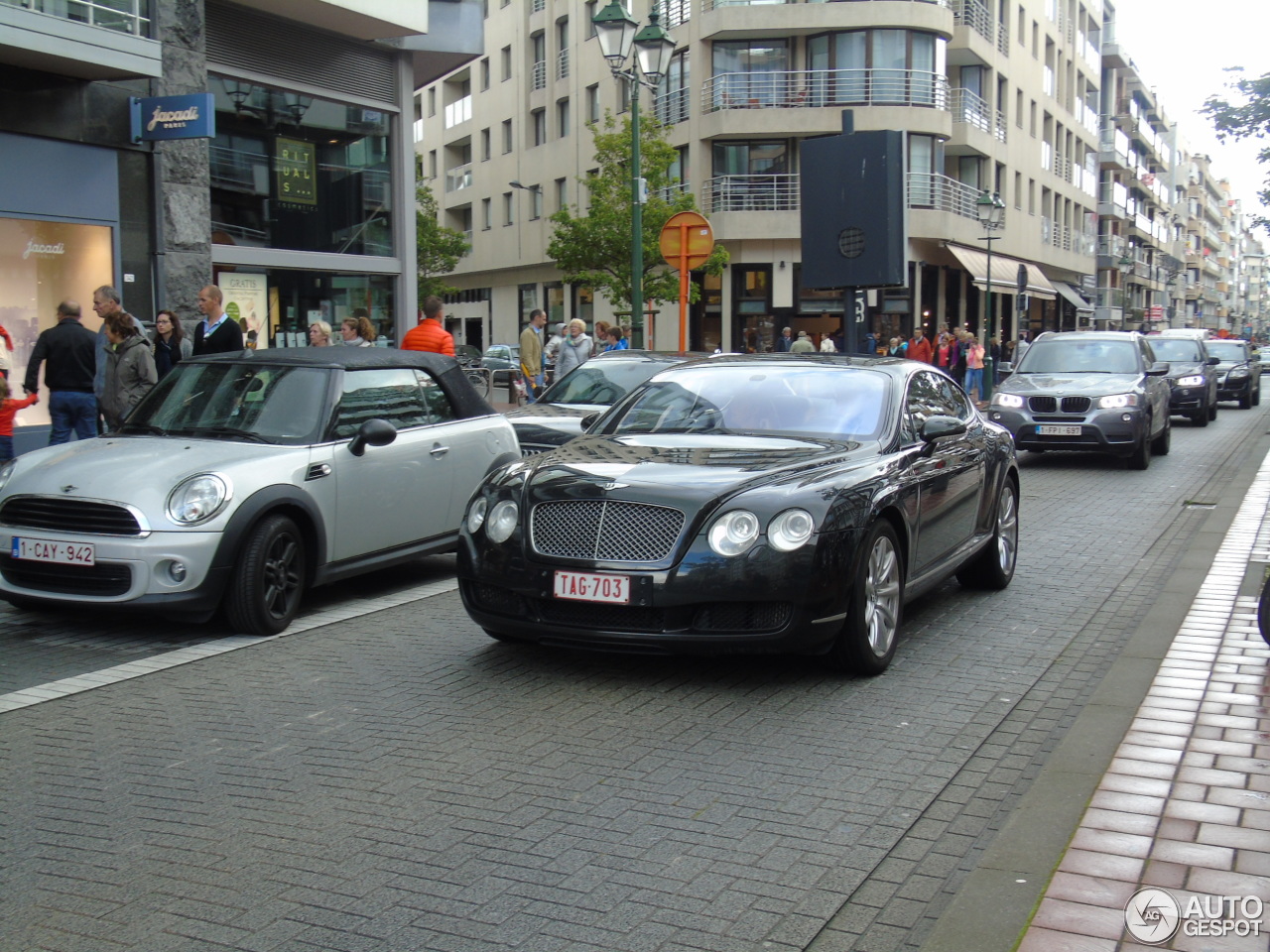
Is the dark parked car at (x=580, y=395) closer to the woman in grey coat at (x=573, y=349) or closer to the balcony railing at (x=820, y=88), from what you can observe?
the woman in grey coat at (x=573, y=349)

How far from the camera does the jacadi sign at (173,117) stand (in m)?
15.3

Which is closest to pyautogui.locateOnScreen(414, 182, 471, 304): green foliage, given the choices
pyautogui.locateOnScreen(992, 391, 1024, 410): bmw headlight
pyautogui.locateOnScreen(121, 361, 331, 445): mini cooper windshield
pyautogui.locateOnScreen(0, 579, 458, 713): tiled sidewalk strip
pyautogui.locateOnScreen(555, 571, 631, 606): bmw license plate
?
pyautogui.locateOnScreen(992, 391, 1024, 410): bmw headlight

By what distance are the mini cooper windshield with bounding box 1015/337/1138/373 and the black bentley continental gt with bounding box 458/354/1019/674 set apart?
1051 centimetres

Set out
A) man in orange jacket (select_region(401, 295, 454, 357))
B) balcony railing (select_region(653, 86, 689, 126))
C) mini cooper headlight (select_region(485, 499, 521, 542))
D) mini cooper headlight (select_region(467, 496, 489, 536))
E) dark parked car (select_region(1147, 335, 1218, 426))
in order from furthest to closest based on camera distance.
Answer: balcony railing (select_region(653, 86, 689, 126)), dark parked car (select_region(1147, 335, 1218, 426)), man in orange jacket (select_region(401, 295, 454, 357)), mini cooper headlight (select_region(467, 496, 489, 536)), mini cooper headlight (select_region(485, 499, 521, 542))

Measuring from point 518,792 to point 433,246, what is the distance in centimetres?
5112

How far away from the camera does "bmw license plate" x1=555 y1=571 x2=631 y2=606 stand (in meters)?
5.53

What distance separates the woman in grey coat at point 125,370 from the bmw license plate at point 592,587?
20.7ft

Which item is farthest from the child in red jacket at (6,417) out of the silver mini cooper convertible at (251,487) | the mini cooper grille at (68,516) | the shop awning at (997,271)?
the shop awning at (997,271)

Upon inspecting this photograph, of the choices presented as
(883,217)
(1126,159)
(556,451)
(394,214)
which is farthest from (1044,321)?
(556,451)

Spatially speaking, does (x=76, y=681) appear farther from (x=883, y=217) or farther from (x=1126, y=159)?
(x=1126, y=159)

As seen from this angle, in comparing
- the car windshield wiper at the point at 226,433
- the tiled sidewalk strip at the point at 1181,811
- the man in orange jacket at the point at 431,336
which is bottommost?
the tiled sidewalk strip at the point at 1181,811

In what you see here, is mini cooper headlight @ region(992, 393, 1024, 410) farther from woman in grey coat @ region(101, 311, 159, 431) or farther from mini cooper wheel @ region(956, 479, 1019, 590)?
woman in grey coat @ region(101, 311, 159, 431)

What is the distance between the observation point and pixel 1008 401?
52.5 ft

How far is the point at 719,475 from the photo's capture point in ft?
19.1
